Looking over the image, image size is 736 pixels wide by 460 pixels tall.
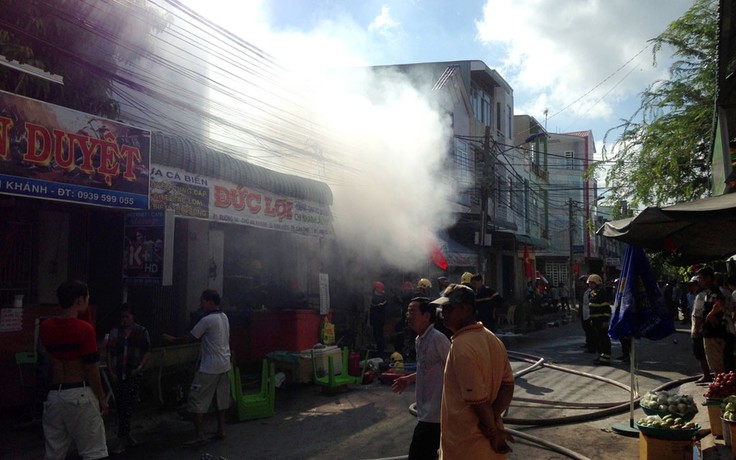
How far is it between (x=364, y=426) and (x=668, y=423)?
3.39 m

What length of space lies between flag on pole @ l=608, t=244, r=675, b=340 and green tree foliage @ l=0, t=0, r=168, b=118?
7.45 meters

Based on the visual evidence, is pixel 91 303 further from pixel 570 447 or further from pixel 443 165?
pixel 443 165

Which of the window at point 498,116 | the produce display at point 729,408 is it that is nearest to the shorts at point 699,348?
the produce display at point 729,408

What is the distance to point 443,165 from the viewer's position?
20.9 metres

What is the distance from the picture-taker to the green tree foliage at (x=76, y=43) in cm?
762

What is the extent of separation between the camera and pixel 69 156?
7328 mm

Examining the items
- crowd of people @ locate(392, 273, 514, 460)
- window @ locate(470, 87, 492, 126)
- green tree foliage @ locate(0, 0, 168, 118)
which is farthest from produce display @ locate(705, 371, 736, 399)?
window @ locate(470, 87, 492, 126)

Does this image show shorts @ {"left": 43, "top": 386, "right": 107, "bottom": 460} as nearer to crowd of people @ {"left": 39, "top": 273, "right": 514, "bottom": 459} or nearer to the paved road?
crowd of people @ {"left": 39, "top": 273, "right": 514, "bottom": 459}

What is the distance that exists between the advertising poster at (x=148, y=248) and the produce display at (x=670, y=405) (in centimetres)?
593

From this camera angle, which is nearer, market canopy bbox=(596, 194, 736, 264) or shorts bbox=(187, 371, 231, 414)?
market canopy bbox=(596, 194, 736, 264)

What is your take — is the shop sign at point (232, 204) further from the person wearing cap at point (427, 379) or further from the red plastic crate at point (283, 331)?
the person wearing cap at point (427, 379)

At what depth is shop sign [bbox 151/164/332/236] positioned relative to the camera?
902 centimetres

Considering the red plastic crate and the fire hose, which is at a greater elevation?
the red plastic crate

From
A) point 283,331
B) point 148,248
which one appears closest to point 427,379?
point 148,248
